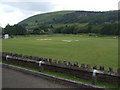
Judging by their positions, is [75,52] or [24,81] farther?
[75,52]

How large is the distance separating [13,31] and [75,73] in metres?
85.3

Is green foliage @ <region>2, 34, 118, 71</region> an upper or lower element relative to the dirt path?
upper

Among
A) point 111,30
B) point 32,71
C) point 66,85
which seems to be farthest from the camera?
point 111,30

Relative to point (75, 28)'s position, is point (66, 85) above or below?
below

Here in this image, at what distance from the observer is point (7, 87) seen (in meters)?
6.19

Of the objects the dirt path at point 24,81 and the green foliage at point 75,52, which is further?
the green foliage at point 75,52

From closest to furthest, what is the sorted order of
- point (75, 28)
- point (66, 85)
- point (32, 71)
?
point (66, 85), point (32, 71), point (75, 28)

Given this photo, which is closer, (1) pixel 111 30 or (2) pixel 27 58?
(2) pixel 27 58

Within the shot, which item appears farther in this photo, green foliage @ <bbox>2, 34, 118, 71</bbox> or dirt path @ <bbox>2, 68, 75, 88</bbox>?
green foliage @ <bbox>2, 34, 118, 71</bbox>

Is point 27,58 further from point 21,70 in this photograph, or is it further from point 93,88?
point 93,88

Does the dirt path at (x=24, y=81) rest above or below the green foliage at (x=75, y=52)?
below

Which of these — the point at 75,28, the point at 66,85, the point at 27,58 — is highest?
the point at 75,28

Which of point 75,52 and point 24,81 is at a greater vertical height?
point 75,52

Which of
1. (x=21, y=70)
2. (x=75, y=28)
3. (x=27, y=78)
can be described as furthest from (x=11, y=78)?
(x=75, y=28)
